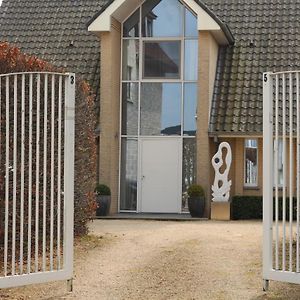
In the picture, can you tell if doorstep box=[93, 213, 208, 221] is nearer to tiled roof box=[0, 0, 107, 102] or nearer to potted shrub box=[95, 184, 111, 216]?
potted shrub box=[95, 184, 111, 216]

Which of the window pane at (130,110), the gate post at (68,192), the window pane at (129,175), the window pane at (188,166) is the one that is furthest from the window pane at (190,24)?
the gate post at (68,192)

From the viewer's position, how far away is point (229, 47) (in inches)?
922

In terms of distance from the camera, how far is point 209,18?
21031 millimetres

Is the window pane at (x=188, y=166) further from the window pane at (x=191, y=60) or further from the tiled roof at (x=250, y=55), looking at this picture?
the window pane at (x=191, y=60)

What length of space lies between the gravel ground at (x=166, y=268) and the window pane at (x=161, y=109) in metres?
6.83

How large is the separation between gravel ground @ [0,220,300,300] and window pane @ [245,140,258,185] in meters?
6.62

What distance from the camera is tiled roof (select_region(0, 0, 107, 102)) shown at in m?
23.7

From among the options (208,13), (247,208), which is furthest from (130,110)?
(247,208)

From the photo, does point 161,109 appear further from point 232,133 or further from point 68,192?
point 68,192

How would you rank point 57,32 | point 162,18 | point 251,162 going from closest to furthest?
point 251,162, point 162,18, point 57,32

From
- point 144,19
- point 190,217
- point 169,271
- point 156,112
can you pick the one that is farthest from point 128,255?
point 144,19

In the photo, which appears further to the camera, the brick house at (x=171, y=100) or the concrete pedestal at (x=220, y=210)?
the brick house at (x=171, y=100)

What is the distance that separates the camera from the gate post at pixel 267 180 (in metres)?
8.67

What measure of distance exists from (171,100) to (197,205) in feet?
11.6
